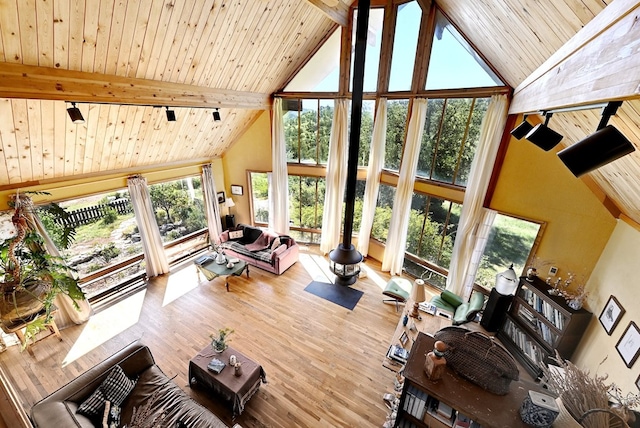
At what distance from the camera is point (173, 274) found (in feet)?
20.0

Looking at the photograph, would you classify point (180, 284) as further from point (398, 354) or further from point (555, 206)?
point (555, 206)

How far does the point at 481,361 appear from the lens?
6.22ft

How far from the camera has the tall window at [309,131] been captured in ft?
20.2

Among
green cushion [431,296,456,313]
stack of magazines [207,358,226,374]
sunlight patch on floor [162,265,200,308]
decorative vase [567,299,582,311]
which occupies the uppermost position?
decorative vase [567,299,582,311]

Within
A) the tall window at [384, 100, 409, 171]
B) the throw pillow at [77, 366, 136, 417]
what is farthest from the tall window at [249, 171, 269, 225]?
the throw pillow at [77, 366, 136, 417]

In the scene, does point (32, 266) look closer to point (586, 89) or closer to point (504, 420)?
point (504, 420)

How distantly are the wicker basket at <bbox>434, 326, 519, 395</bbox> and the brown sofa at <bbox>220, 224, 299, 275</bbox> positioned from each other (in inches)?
177

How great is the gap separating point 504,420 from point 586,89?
6.82 ft

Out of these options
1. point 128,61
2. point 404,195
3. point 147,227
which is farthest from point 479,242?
point 147,227

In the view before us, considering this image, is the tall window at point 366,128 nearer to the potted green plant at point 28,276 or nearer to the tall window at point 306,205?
the tall window at point 306,205

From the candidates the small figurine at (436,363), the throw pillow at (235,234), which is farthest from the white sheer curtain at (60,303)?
the small figurine at (436,363)

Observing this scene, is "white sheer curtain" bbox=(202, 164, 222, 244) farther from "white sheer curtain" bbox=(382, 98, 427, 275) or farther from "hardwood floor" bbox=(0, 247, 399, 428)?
"white sheer curtain" bbox=(382, 98, 427, 275)

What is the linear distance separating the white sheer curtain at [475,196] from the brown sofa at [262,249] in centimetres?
359

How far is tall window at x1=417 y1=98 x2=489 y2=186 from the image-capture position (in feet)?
15.0
